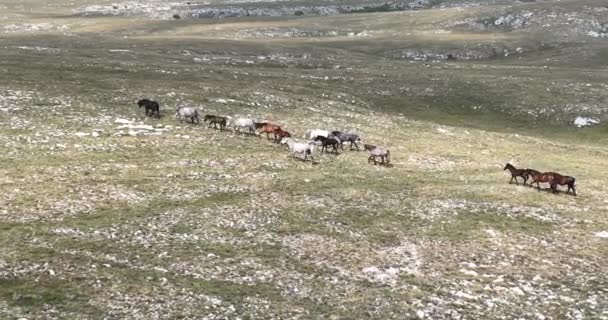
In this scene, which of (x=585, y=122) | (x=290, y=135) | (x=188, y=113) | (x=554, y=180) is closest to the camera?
(x=554, y=180)

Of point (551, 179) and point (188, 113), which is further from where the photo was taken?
point (188, 113)

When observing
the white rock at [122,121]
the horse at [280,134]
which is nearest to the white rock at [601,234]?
the horse at [280,134]

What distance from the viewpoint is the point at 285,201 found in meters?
28.9

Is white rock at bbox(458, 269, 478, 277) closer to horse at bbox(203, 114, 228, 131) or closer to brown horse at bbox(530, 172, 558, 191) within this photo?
brown horse at bbox(530, 172, 558, 191)

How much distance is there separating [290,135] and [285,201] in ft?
44.5

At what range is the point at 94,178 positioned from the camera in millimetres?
29750

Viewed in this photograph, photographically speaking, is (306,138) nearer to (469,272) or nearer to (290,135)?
(290,135)

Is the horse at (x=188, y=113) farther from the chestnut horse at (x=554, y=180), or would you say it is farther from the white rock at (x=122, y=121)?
the chestnut horse at (x=554, y=180)

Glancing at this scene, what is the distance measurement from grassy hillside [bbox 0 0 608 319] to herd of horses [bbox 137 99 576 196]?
3.47 feet

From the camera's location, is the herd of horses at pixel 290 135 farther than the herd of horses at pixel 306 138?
Yes

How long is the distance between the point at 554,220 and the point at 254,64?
57.7 metres

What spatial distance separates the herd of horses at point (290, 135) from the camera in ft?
124

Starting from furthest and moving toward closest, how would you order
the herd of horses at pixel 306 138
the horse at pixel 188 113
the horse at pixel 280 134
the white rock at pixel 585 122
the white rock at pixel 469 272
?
1. the white rock at pixel 585 122
2. the horse at pixel 188 113
3. the horse at pixel 280 134
4. the herd of horses at pixel 306 138
5. the white rock at pixel 469 272

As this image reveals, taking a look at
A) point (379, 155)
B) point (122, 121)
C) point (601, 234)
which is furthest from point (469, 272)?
point (122, 121)
